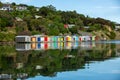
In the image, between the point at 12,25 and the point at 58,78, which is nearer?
the point at 58,78

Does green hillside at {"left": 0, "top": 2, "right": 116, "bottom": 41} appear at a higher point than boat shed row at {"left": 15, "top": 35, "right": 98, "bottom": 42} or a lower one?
higher

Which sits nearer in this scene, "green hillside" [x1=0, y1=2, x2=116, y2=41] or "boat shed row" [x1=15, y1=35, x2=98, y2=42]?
"boat shed row" [x1=15, y1=35, x2=98, y2=42]

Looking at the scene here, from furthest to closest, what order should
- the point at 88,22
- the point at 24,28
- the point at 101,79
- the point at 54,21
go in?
1. the point at 88,22
2. the point at 54,21
3. the point at 24,28
4. the point at 101,79

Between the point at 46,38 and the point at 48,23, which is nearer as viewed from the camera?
the point at 46,38

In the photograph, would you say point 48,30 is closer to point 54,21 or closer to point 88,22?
point 54,21

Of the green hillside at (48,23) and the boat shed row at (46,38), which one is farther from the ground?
the green hillside at (48,23)

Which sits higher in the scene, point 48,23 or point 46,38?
point 48,23

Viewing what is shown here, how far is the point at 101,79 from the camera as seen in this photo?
44.5 feet

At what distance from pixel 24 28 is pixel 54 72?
50707mm

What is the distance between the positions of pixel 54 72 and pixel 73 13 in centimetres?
8361

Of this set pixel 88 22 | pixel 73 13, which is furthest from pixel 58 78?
pixel 88 22

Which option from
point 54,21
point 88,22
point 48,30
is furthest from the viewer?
point 88,22

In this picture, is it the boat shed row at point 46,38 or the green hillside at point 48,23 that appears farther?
the green hillside at point 48,23

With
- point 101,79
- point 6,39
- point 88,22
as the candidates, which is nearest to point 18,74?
point 101,79
